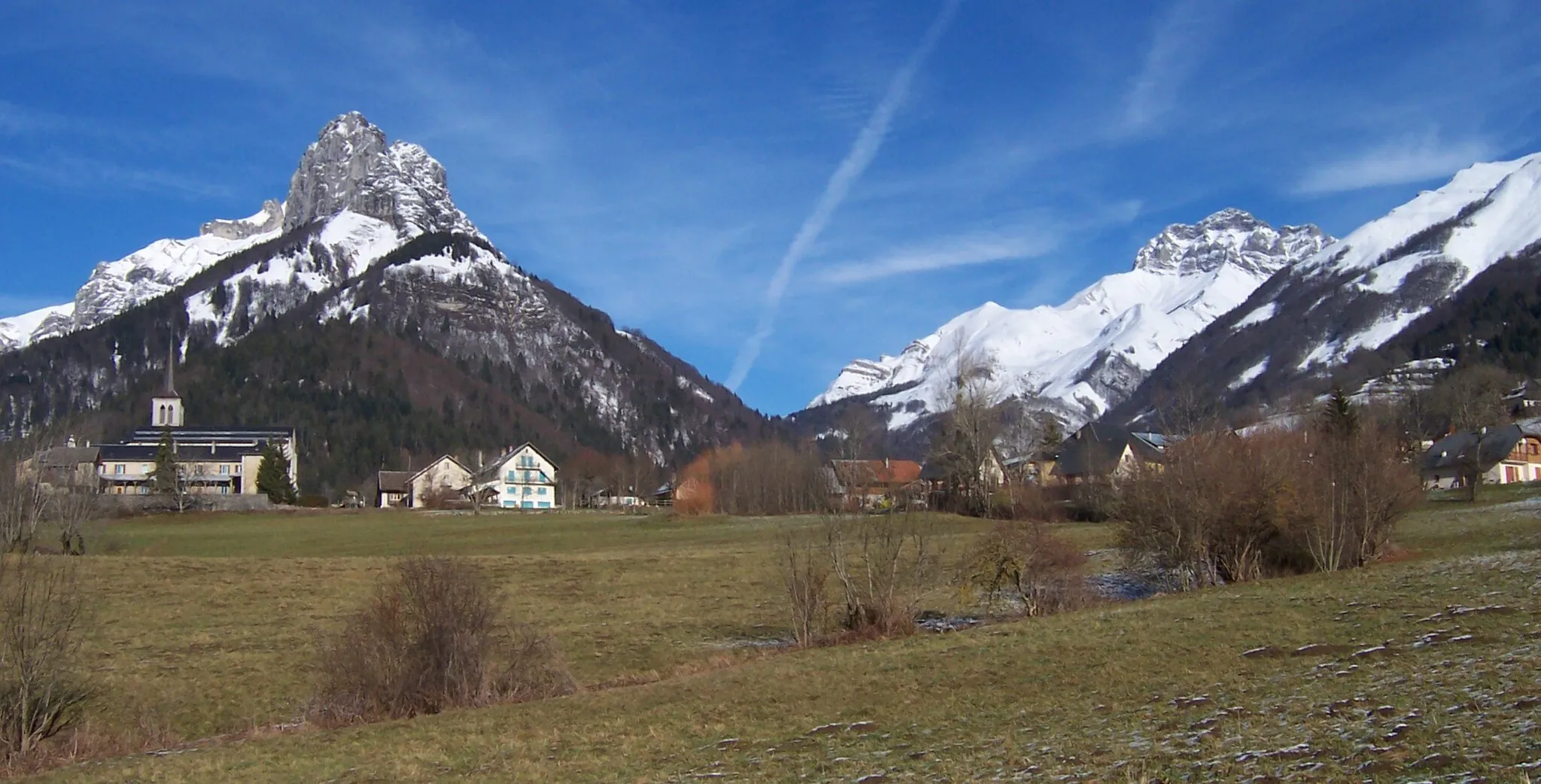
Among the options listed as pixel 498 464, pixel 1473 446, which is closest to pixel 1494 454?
pixel 1473 446

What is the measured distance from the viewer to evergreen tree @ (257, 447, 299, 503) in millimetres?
119750

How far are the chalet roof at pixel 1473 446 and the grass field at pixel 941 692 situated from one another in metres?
62.9

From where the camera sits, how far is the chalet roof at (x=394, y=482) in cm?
15175

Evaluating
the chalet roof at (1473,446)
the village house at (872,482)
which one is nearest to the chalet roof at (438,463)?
the village house at (872,482)

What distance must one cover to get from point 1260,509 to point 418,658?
2705cm

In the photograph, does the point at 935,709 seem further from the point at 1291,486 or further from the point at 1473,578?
the point at 1291,486

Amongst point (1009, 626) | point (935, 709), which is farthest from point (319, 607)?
point (935, 709)

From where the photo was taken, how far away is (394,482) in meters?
154

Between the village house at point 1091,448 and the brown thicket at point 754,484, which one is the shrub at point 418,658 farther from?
the village house at point 1091,448

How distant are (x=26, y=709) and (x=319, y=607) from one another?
19.0 m

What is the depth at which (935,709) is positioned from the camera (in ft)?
58.5

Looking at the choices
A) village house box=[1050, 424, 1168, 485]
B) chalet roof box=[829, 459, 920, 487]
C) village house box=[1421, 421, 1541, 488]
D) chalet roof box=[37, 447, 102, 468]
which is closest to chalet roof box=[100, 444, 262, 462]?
chalet roof box=[37, 447, 102, 468]

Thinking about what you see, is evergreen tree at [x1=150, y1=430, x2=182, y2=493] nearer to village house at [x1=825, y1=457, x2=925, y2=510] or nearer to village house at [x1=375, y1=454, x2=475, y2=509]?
village house at [x1=375, y1=454, x2=475, y2=509]

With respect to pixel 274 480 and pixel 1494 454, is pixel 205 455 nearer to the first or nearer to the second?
pixel 274 480
